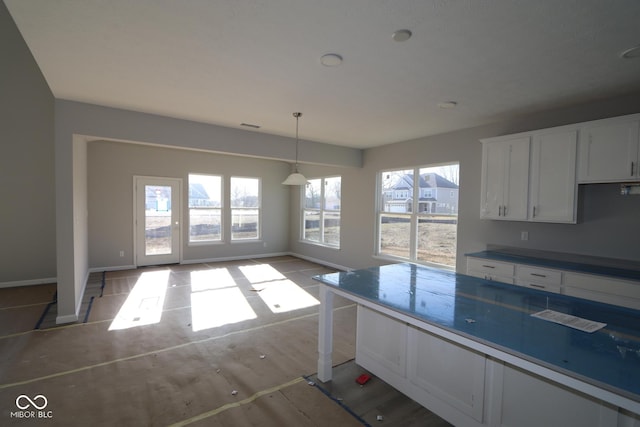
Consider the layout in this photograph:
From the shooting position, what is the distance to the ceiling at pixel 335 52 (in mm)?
1755

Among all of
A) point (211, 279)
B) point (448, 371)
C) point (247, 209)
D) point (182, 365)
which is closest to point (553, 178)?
point (448, 371)

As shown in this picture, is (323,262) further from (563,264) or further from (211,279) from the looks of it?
(563,264)

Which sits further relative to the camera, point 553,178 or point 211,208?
point 211,208

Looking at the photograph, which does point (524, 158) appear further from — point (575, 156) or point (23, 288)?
point (23, 288)

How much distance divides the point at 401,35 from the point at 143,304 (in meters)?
4.71

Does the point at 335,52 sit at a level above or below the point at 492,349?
above

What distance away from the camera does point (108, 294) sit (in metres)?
4.82

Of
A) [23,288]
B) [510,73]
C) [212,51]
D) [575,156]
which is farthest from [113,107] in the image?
[575,156]

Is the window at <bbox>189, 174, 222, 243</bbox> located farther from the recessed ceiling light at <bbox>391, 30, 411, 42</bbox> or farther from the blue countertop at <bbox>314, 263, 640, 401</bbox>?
the recessed ceiling light at <bbox>391, 30, 411, 42</bbox>

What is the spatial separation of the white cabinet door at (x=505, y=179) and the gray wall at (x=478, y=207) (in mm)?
335

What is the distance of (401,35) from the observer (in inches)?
77.9

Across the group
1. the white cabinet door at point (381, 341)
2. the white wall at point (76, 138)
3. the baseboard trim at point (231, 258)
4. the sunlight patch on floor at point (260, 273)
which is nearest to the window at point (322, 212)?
the baseboard trim at point (231, 258)

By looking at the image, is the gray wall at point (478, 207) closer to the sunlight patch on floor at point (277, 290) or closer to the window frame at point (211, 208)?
the sunlight patch on floor at point (277, 290)

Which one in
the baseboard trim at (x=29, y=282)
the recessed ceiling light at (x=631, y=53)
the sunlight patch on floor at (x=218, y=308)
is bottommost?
the sunlight patch on floor at (x=218, y=308)
